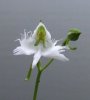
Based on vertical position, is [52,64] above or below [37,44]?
above

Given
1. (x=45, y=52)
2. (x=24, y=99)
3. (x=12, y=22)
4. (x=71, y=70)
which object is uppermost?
(x=12, y=22)

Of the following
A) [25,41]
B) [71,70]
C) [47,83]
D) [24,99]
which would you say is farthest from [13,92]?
[25,41]

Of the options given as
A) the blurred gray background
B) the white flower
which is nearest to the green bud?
the white flower

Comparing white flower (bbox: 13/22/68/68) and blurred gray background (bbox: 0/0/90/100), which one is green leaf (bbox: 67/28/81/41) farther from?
blurred gray background (bbox: 0/0/90/100)

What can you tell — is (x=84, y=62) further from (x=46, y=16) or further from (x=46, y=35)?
(x=46, y=35)

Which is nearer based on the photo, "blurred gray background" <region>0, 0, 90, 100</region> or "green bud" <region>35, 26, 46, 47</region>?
"green bud" <region>35, 26, 46, 47</region>

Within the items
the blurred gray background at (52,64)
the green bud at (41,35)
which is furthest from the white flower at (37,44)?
the blurred gray background at (52,64)

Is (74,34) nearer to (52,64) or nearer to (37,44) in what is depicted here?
(37,44)

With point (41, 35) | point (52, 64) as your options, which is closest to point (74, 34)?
point (41, 35)
